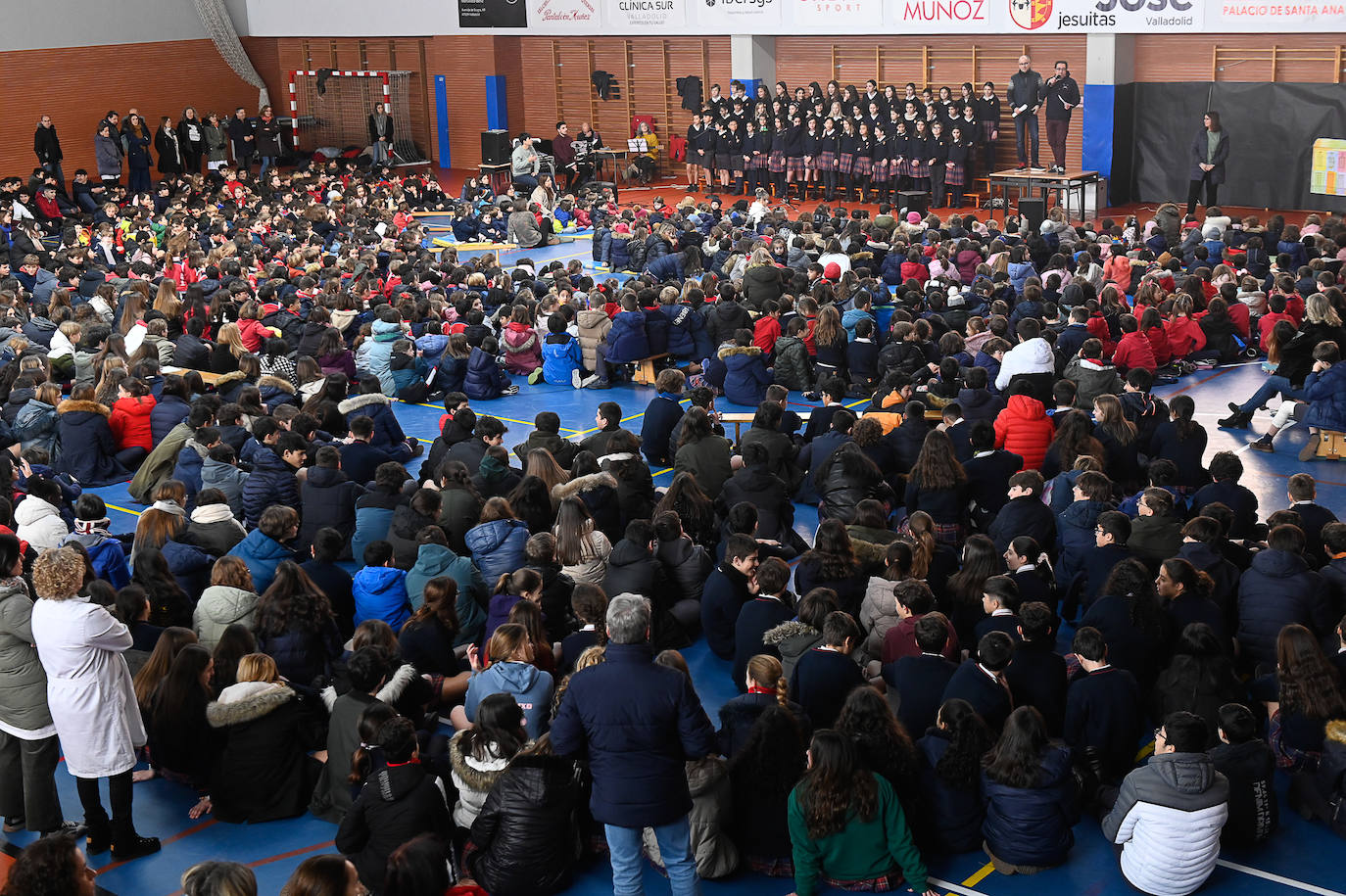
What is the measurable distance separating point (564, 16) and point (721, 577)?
27.8 m

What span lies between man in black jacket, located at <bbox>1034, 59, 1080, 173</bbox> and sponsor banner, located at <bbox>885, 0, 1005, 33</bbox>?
1.80 m

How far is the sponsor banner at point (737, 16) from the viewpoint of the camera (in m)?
29.7

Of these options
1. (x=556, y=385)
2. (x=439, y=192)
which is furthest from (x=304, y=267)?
(x=439, y=192)

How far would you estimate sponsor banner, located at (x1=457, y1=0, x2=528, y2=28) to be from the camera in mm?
34031

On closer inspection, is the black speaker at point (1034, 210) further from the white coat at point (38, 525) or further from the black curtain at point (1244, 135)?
the white coat at point (38, 525)

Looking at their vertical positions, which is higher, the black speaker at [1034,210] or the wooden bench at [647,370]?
the black speaker at [1034,210]

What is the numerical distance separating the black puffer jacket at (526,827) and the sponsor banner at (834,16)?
80.8 feet

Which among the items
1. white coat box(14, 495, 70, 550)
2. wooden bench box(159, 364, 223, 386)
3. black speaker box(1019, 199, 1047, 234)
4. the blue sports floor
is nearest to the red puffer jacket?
the blue sports floor

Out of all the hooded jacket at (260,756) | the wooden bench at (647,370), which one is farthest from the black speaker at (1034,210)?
the hooded jacket at (260,756)

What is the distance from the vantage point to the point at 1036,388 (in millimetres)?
12547

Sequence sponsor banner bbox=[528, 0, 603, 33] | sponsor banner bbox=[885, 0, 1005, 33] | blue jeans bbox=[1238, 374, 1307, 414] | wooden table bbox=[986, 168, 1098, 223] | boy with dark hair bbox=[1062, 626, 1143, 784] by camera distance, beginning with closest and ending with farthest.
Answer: boy with dark hair bbox=[1062, 626, 1143, 784] < blue jeans bbox=[1238, 374, 1307, 414] < wooden table bbox=[986, 168, 1098, 223] < sponsor banner bbox=[885, 0, 1005, 33] < sponsor banner bbox=[528, 0, 603, 33]

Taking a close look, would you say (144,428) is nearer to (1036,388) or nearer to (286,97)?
(1036,388)

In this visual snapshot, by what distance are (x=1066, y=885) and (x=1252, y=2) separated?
21.2 meters

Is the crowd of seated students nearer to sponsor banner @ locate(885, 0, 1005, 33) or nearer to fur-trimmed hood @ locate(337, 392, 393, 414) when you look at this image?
fur-trimmed hood @ locate(337, 392, 393, 414)
